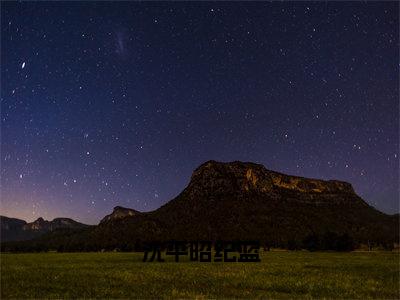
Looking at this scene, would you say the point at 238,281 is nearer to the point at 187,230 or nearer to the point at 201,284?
the point at 201,284

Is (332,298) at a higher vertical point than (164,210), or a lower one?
lower

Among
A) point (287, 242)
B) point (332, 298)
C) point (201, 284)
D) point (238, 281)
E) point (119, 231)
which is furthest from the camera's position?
point (119, 231)

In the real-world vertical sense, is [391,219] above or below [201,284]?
above

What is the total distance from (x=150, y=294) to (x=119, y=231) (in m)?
169

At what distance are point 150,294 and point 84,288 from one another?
4.13 m

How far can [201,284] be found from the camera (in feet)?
82.5

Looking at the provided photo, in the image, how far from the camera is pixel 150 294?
2011 centimetres

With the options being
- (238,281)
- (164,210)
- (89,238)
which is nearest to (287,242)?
(164,210)

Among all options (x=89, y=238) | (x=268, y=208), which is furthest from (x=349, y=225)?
(x=89, y=238)

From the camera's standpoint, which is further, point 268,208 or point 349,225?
point 268,208

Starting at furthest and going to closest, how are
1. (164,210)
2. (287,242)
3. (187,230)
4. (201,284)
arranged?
1. (164,210)
2. (187,230)
3. (287,242)
4. (201,284)

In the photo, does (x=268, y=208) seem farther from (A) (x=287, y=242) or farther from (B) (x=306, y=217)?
(A) (x=287, y=242)

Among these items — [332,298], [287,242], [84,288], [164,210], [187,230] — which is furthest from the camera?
[164,210]

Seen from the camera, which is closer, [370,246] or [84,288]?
[84,288]
